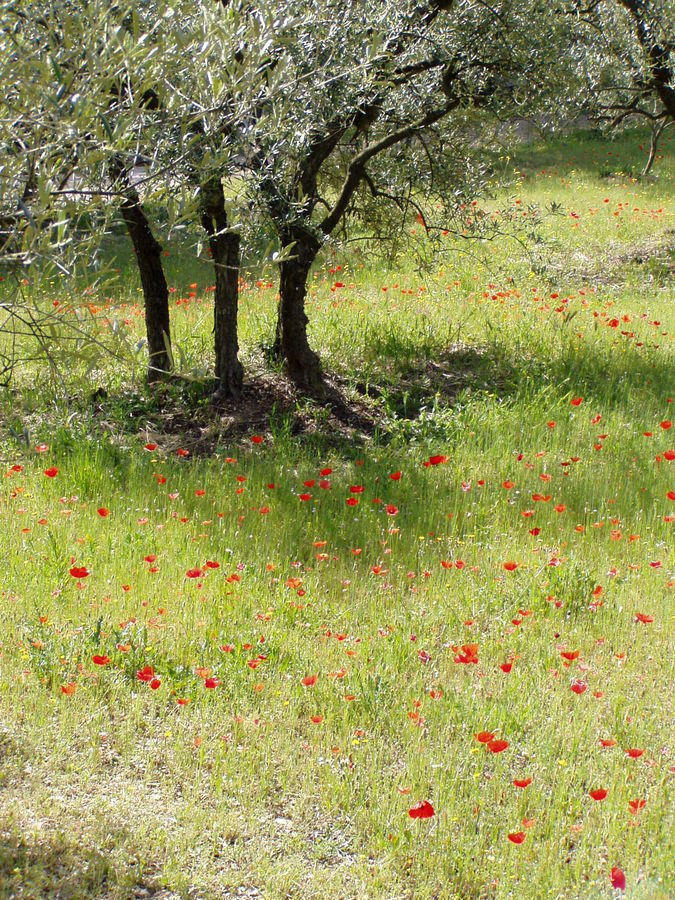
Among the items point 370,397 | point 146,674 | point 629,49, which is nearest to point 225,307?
point 370,397

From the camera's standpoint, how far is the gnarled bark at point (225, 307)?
772 cm

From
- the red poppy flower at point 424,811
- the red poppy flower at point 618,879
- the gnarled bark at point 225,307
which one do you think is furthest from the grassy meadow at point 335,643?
the gnarled bark at point 225,307

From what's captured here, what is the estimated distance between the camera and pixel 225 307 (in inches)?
317

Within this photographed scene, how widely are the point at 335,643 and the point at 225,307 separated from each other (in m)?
4.36

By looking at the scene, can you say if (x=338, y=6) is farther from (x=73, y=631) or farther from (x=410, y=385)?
(x=73, y=631)

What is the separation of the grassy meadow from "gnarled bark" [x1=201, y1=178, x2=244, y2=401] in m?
0.32

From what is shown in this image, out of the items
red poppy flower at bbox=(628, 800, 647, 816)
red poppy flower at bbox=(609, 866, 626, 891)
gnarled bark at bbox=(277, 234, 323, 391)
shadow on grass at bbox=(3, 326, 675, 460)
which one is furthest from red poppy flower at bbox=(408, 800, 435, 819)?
gnarled bark at bbox=(277, 234, 323, 391)

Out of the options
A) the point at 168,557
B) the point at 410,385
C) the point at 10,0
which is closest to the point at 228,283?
the point at 410,385

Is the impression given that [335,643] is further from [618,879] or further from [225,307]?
[225,307]

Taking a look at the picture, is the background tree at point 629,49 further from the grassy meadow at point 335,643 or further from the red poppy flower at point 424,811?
the red poppy flower at point 424,811

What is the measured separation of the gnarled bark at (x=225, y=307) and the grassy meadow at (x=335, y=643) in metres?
0.32

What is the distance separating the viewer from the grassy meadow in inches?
128

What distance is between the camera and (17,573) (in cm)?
488

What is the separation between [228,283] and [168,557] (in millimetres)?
3503
